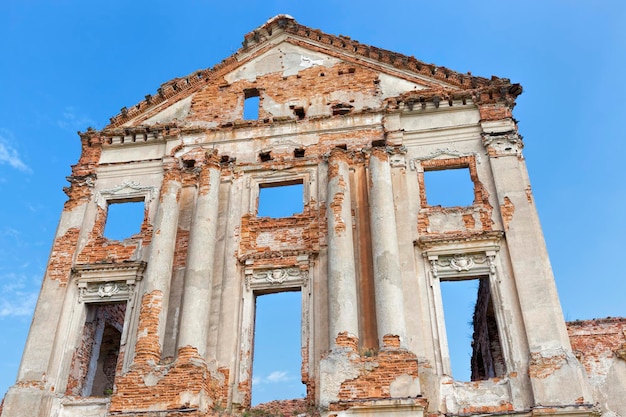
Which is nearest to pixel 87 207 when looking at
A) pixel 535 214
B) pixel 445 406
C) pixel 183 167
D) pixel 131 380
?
pixel 183 167

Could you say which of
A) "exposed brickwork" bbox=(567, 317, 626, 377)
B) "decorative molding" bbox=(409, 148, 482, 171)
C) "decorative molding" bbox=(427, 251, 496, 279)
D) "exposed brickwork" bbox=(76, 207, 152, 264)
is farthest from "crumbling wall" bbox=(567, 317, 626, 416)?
"exposed brickwork" bbox=(76, 207, 152, 264)

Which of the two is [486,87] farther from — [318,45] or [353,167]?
[318,45]

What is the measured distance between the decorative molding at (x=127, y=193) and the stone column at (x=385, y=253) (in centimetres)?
511

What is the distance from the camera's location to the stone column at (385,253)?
10.4m

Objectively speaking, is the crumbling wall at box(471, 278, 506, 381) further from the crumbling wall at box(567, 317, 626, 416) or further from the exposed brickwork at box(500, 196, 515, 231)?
the crumbling wall at box(567, 317, 626, 416)

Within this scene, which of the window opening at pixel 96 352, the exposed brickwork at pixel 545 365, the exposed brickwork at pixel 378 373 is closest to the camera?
the exposed brickwork at pixel 378 373

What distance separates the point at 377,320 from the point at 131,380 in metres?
4.42

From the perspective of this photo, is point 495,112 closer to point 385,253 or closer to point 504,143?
point 504,143

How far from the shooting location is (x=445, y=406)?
9.94m

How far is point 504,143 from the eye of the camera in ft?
41.7

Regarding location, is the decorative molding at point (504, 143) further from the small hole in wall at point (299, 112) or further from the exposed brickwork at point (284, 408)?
the exposed brickwork at point (284, 408)

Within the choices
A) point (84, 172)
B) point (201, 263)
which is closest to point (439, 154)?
point (201, 263)

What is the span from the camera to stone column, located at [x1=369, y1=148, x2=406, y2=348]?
10.4 m

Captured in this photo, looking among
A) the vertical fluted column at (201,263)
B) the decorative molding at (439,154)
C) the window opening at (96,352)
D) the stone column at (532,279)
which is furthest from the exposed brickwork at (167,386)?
the decorative molding at (439,154)
